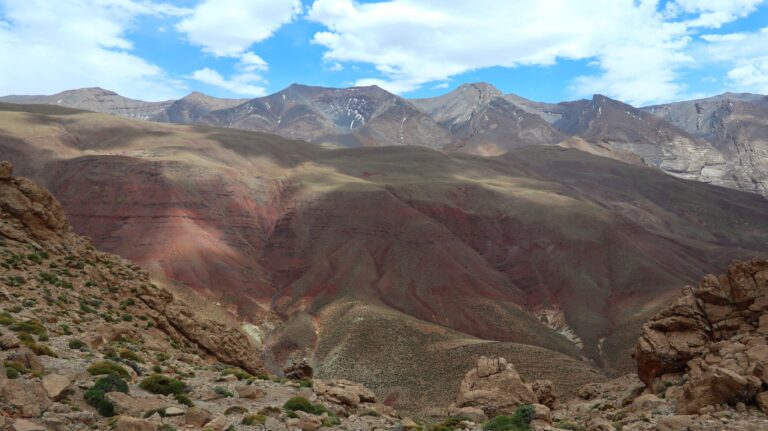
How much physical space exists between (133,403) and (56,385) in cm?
243

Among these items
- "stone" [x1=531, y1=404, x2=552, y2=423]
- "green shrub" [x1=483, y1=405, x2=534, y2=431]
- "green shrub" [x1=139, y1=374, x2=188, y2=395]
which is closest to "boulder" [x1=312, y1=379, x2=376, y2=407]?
"green shrub" [x1=483, y1=405, x2=534, y2=431]

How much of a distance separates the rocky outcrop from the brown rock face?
7730mm

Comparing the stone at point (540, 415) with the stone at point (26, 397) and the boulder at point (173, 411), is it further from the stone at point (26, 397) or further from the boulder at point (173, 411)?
the stone at point (26, 397)

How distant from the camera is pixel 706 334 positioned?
35.3 m

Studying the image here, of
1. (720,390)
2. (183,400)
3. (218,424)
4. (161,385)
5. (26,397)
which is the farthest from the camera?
(720,390)

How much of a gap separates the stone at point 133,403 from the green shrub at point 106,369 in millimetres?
2277

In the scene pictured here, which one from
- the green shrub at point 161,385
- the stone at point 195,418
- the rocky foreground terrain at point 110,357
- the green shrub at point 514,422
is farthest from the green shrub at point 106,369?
the green shrub at point 514,422

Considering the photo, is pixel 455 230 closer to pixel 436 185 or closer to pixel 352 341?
pixel 436 185

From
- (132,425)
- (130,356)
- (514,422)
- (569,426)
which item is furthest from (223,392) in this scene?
(569,426)

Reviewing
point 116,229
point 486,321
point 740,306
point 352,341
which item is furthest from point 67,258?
point 116,229

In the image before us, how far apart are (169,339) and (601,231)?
12213cm

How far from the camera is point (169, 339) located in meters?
37.5

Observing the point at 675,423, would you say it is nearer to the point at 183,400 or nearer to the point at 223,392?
the point at 223,392

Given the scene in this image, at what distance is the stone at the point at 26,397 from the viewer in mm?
16234
